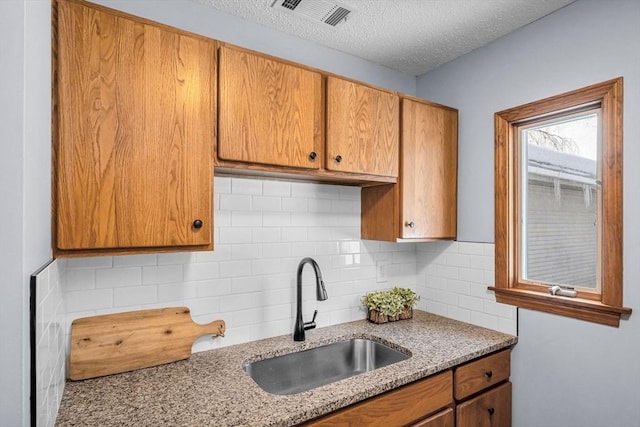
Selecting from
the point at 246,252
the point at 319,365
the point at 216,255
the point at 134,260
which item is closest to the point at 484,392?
the point at 319,365

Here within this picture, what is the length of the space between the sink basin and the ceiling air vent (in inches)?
67.6

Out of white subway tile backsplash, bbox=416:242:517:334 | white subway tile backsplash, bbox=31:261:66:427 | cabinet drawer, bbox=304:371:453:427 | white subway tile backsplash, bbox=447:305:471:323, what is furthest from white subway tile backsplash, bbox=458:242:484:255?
white subway tile backsplash, bbox=31:261:66:427

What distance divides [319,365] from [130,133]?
4.70 ft

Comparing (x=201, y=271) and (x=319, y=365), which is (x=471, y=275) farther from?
(x=201, y=271)

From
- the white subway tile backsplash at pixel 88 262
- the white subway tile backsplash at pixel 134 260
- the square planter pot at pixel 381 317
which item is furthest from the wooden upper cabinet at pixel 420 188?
the white subway tile backsplash at pixel 88 262

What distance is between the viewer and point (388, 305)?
217 centimetres

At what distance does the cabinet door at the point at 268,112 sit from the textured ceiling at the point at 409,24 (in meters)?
0.43

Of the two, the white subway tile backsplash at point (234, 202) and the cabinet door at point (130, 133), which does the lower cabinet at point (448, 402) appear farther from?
the white subway tile backsplash at point (234, 202)

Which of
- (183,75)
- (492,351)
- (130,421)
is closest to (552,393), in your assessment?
(492,351)

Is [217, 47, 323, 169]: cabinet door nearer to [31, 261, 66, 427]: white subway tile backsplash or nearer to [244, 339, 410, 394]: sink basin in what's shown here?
[31, 261, 66, 427]: white subway tile backsplash

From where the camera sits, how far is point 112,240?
1.21 metres

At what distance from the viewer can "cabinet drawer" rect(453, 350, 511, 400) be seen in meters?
1.68

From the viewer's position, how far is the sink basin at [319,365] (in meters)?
1.71

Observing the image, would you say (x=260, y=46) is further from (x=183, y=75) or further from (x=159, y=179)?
(x=159, y=179)
